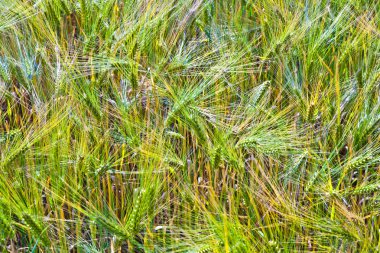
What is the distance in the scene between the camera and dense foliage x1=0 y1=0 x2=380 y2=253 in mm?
1155

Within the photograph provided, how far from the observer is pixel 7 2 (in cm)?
146

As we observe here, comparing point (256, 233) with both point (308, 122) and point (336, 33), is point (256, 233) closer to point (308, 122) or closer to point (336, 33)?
point (308, 122)

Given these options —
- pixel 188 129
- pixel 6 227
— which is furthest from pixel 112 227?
pixel 188 129

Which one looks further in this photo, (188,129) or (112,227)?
(188,129)

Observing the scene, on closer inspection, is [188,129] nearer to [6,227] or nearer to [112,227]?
[112,227]

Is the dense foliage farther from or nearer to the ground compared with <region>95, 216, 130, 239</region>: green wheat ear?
farther from the ground

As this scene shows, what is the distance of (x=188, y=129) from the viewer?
1310 millimetres

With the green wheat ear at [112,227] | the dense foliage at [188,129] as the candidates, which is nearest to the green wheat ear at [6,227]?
the dense foliage at [188,129]

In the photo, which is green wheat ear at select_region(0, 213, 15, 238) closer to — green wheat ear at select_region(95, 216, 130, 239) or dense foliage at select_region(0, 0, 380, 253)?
dense foliage at select_region(0, 0, 380, 253)

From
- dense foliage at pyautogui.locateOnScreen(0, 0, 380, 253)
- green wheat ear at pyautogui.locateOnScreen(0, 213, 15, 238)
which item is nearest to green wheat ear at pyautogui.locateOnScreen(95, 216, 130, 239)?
dense foliage at pyautogui.locateOnScreen(0, 0, 380, 253)

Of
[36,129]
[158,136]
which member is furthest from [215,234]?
[36,129]

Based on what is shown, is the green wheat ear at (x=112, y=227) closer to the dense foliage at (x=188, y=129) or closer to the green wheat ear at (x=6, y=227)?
the dense foliage at (x=188, y=129)

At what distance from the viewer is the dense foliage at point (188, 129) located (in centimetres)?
116

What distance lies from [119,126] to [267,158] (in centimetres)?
30
